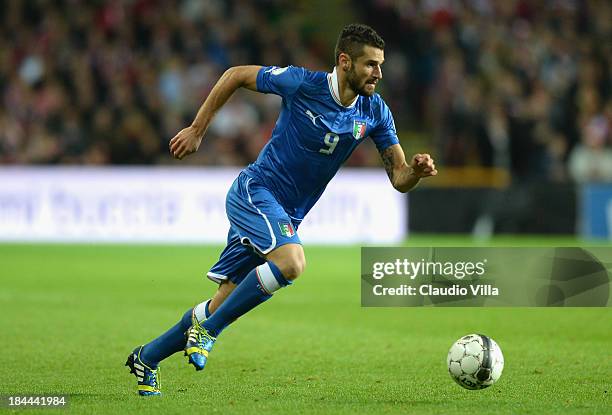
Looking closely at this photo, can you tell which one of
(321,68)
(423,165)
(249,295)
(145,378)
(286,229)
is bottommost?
(145,378)

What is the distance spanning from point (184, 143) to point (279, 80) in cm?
72

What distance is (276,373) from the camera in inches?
285

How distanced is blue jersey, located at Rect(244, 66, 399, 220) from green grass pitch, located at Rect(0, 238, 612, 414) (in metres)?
1.17

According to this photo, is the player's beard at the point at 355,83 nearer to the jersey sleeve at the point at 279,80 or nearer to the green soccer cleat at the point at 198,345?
the jersey sleeve at the point at 279,80

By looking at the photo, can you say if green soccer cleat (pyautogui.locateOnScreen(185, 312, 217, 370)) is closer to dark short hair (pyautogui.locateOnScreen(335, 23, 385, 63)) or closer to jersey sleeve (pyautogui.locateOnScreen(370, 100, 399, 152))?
jersey sleeve (pyautogui.locateOnScreen(370, 100, 399, 152))

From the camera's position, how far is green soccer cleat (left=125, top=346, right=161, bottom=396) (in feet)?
20.8

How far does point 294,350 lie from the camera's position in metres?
8.37

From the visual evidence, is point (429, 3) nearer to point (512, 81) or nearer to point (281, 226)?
point (512, 81)

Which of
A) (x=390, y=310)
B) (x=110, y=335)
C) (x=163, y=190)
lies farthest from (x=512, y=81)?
(x=110, y=335)

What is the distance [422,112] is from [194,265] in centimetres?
843

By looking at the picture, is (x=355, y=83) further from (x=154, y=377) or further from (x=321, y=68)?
(x=321, y=68)

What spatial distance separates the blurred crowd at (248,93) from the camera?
62.5 ft

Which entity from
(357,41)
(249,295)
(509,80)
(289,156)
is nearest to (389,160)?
(289,156)

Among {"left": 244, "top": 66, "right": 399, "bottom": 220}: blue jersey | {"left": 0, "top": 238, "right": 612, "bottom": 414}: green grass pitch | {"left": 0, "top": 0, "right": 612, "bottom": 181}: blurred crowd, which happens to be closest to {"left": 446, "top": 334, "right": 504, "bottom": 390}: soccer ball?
{"left": 0, "top": 238, "right": 612, "bottom": 414}: green grass pitch
